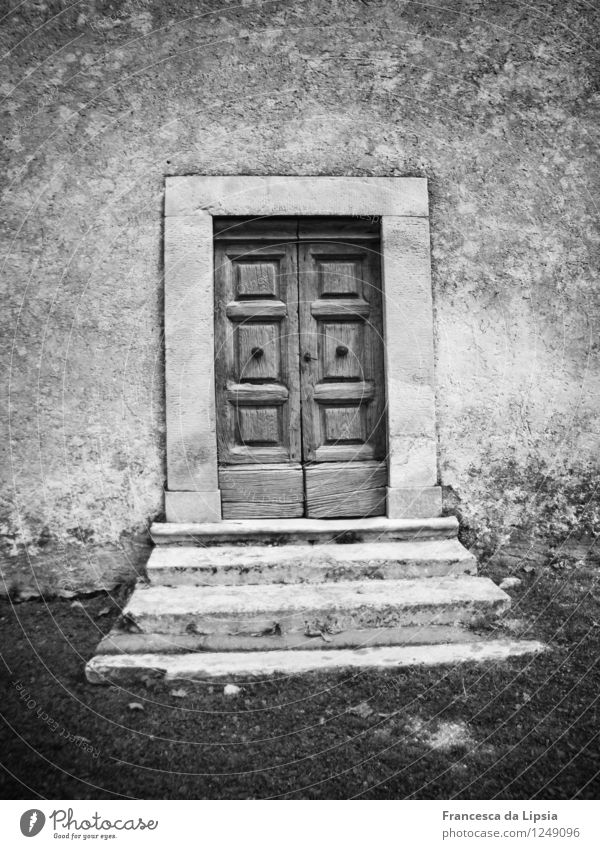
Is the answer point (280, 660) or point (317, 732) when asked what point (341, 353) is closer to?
point (280, 660)

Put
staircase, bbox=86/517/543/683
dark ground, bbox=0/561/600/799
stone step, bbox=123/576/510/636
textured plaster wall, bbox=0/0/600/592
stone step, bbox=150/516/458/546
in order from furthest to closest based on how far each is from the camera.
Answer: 1. textured plaster wall, bbox=0/0/600/592
2. stone step, bbox=150/516/458/546
3. stone step, bbox=123/576/510/636
4. staircase, bbox=86/517/543/683
5. dark ground, bbox=0/561/600/799

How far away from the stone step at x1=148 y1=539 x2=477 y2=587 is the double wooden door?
1.41 feet

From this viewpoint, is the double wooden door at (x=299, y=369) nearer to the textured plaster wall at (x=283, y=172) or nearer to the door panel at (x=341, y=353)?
the door panel at (x=341, y=353)

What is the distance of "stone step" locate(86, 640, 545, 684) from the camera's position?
101 inches

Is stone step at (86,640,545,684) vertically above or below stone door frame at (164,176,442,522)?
below

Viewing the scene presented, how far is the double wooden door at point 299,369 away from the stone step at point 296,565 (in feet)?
1.41

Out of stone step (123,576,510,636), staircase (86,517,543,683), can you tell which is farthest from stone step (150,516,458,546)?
stone step (123,576,510,636)

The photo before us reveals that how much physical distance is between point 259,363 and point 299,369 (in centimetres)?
27

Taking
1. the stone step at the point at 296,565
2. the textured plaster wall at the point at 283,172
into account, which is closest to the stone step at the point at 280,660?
the stone step at the point at 296,565

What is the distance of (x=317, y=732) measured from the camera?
225 cm

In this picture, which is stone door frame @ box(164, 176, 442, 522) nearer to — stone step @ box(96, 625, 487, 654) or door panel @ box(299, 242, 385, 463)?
door panel @ box(299, 242, 385, 463)
